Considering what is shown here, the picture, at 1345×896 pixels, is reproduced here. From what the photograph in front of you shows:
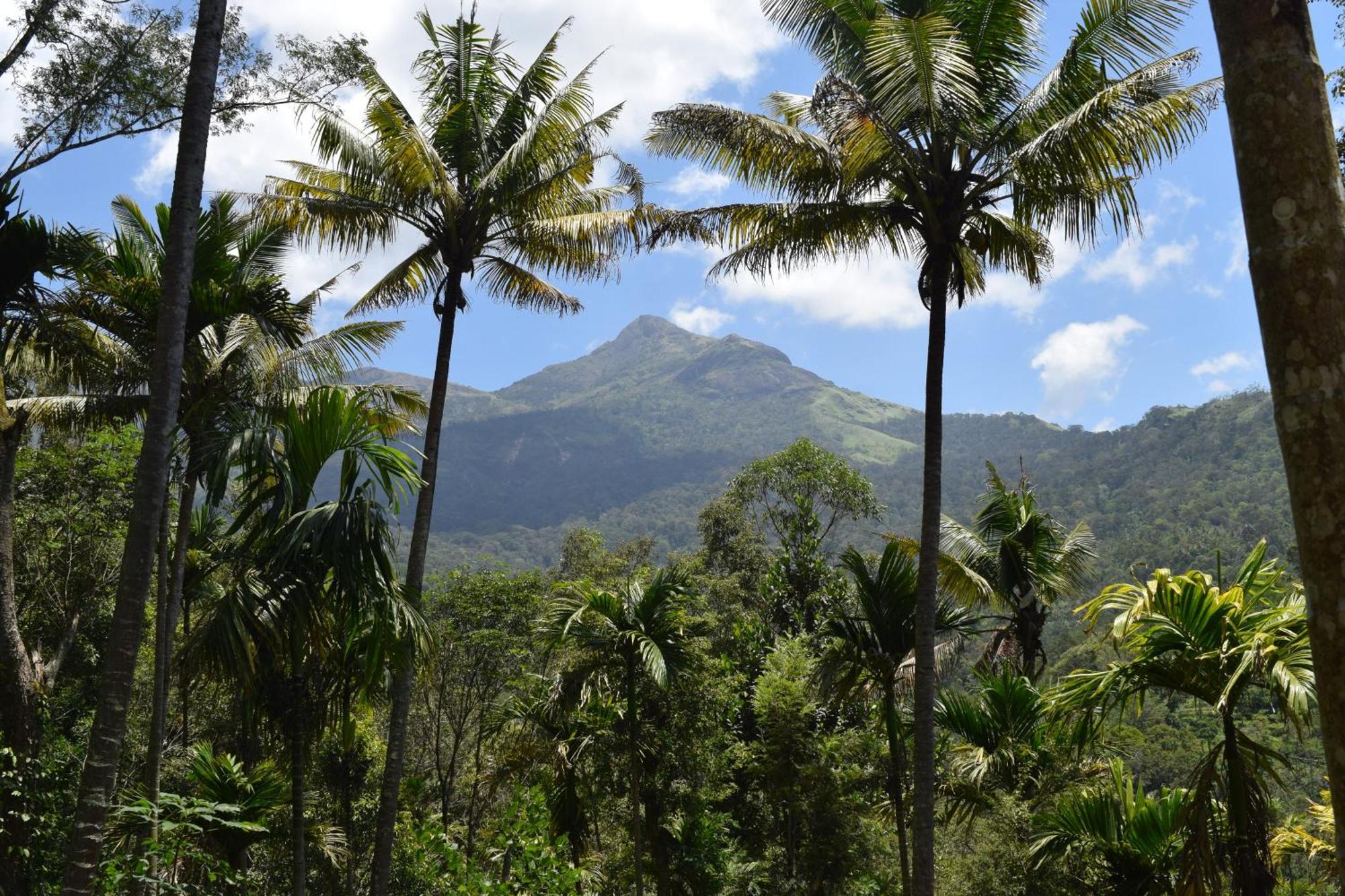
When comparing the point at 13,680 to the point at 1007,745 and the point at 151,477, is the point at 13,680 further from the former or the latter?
the point at 1007,745

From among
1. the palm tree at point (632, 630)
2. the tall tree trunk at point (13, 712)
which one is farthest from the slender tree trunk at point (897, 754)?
the tall tree trunk at point (13, 712)

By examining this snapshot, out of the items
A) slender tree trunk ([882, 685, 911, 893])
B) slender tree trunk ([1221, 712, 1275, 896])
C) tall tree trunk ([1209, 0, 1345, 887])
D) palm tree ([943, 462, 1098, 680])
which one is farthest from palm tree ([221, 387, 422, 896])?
palm tree ([943, 462, 1098, 680])

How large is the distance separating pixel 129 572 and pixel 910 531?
10356 centimetres

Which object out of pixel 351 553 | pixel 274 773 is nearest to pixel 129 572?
pixel 351 553

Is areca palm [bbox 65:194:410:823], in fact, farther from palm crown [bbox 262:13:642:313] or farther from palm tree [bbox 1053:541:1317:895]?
palm tree [bbox 1053:541:1317:895]

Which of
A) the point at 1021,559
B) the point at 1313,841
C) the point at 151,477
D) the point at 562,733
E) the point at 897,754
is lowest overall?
the point at 562,733

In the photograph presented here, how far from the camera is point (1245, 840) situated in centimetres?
620

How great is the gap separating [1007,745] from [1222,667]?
15.1 ft

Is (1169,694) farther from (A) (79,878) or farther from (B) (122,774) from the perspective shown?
(B) (122,774)

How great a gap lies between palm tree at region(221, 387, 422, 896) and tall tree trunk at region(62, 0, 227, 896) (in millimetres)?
1029

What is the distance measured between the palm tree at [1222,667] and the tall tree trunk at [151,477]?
5.96 m

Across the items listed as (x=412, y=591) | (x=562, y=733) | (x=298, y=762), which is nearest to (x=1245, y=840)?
(x=412, y=591)

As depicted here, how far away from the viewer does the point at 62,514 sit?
15.6 metres

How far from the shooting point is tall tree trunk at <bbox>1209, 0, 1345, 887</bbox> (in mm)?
2539
